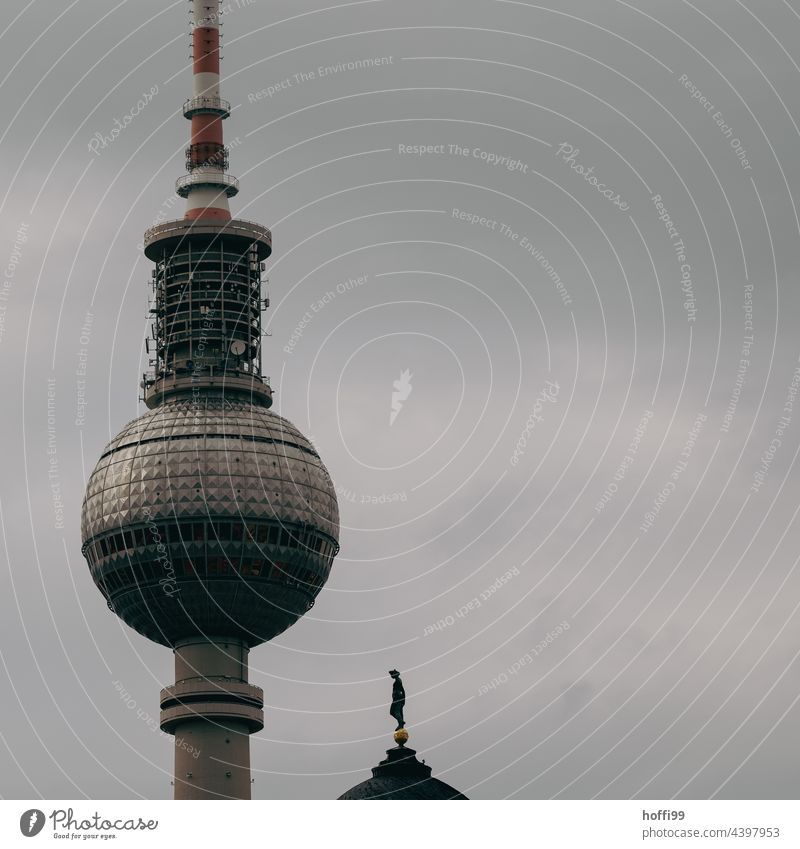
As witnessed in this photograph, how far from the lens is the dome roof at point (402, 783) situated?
182 metres

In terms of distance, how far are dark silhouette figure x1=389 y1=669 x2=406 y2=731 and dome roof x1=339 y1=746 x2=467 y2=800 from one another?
6986mm

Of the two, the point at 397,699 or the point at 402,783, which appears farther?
the point at 397,699

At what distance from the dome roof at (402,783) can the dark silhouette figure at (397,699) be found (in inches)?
275

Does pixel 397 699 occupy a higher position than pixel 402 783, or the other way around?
pixel 397 699

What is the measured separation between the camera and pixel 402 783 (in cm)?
18412

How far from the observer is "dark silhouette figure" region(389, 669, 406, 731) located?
7712 inches

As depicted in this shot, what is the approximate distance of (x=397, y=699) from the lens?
19775 cm

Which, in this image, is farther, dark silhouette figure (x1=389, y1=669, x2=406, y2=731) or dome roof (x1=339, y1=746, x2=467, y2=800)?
dark silhouette figure (x1=389, y1=669, x2=406, y2=731)

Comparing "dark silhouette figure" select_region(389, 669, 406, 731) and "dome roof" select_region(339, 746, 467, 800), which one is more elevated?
"dark silhouette figure" select_region(389, 669, 406, 731)

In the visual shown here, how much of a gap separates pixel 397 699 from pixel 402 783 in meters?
14.4
